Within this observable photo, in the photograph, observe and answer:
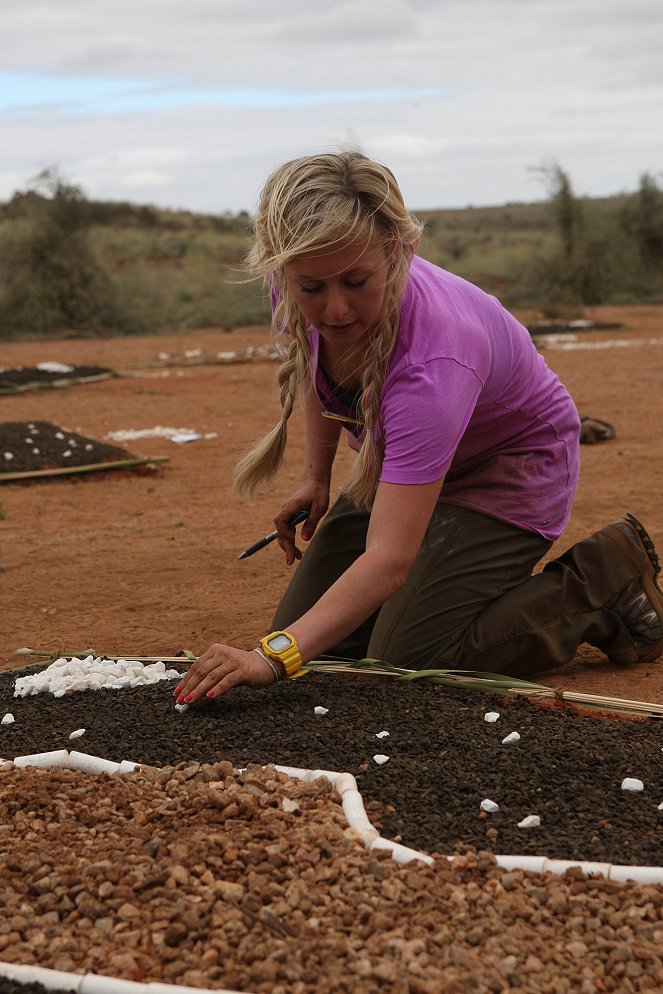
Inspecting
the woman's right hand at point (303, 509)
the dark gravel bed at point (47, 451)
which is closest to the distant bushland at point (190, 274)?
the dark gravel bed at point (47, 451)

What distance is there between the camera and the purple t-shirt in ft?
9.00

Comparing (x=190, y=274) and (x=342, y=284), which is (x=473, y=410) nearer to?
(x=342, y=284)

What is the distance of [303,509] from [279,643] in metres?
0.92

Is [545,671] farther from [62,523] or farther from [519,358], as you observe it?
[62,523]

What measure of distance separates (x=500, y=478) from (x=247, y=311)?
18679 millimetres

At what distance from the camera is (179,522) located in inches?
225

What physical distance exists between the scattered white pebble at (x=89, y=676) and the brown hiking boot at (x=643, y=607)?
1314 mm

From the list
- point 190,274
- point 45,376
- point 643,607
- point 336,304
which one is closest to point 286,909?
point 336,304

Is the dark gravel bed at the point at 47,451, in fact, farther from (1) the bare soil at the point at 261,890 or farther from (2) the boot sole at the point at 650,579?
(2) the boot sole at the point at 650,579

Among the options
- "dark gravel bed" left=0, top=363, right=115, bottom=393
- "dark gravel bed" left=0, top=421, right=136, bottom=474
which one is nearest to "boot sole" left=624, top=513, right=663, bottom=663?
"dark gravel bed" left=0, top=421, right=136, bottom=474

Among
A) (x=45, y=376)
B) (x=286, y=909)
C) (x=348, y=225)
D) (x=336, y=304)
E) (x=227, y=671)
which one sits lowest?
(x=45, y=376)

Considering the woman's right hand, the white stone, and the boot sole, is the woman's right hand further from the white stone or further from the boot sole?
A: the white stone

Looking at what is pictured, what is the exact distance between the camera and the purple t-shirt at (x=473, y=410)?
2.74 meters

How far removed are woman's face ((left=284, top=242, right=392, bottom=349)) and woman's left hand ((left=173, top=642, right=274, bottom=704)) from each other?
78 centimetres
